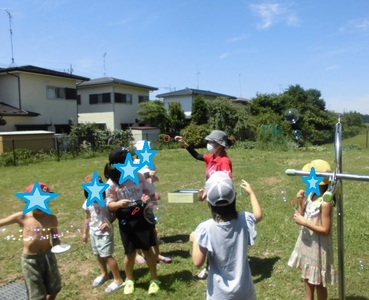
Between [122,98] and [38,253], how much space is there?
2513 centimetres

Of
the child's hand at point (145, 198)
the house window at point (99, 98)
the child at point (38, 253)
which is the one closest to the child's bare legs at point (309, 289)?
the child's hand at point (145, 198)

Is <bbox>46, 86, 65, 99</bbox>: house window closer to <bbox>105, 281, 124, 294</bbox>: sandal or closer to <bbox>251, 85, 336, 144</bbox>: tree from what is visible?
<bbox>251, 85, 336, 144</bbox>: tree

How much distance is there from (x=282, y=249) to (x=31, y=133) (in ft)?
50.7

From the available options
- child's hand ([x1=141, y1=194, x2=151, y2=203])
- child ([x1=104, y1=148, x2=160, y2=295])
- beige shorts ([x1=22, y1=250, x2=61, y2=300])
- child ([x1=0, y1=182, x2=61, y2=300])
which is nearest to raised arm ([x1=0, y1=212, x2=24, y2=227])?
child ([x1=0, y1=182, x2=61, y2=300])

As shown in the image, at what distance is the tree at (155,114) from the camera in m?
25.7

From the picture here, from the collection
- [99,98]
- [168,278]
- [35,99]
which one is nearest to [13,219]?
[168,278]

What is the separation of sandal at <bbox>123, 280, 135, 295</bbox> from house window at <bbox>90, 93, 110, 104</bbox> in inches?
942

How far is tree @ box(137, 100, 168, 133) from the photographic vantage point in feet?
84.4

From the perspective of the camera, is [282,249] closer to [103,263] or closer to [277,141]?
[103,263]

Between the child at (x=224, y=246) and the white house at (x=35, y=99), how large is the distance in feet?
61.0

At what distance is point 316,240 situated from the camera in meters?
2.74

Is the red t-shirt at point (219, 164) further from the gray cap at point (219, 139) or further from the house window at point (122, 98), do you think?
the house window at point (122, 98)

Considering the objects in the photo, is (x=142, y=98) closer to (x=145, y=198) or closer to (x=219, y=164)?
(x=219, y=164)

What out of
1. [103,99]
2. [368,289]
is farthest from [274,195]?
[103,99]
